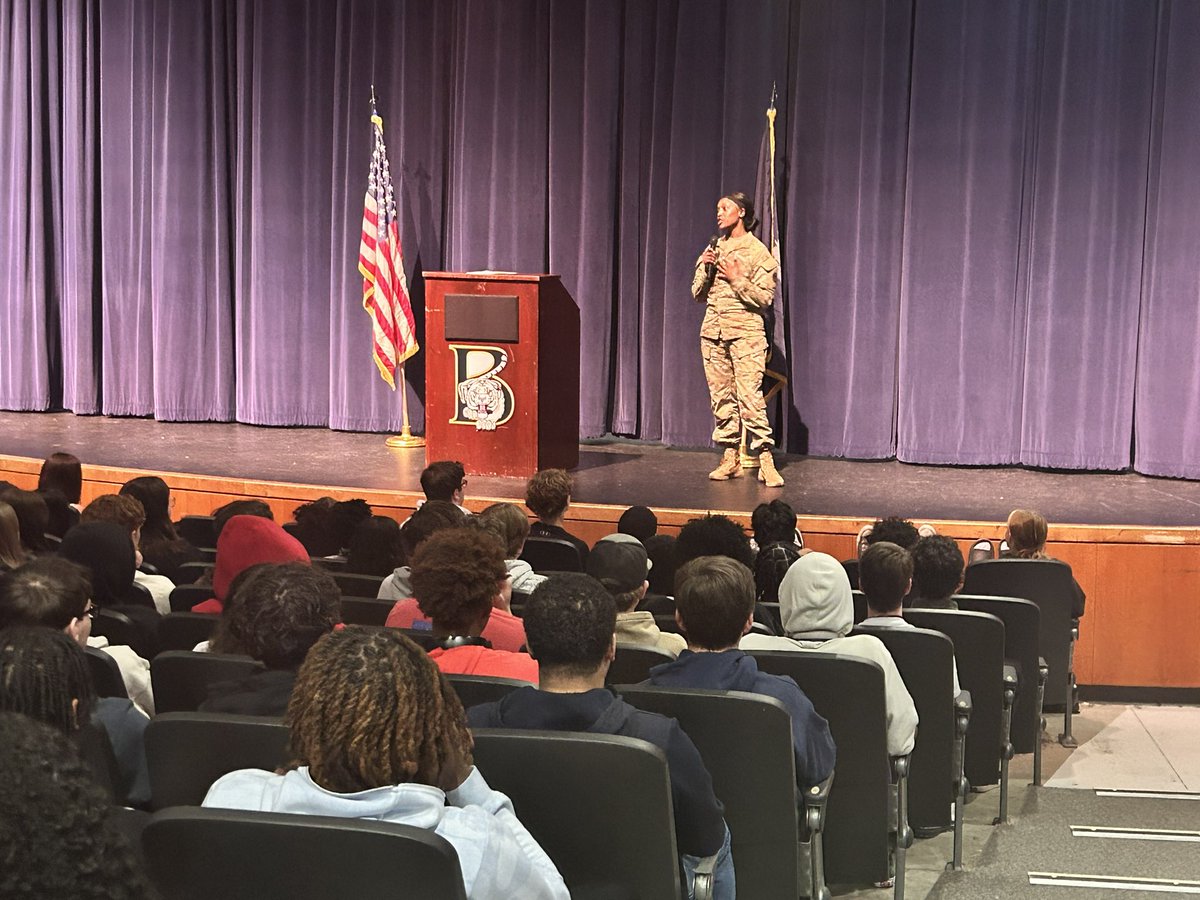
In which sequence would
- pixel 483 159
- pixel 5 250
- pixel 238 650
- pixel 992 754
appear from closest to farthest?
pixel 238 650, pixel 992 754, pixel 483 159, pixel 5 250

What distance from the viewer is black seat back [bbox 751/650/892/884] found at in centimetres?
319

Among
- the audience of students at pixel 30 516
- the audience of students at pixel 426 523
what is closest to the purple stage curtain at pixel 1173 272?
the audience of students at pixel 426 523

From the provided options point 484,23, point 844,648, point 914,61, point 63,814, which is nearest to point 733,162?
point 914,61

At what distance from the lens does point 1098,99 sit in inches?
321

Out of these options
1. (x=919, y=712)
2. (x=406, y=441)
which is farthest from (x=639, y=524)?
(x=406, y=441)

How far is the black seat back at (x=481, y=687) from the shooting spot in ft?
8.85

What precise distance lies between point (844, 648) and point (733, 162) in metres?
5.85

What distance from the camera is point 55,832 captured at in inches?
44.7

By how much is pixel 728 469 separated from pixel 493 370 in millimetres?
1344

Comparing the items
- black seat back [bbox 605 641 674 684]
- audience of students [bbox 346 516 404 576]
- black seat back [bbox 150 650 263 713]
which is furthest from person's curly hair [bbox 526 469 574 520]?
black seat back [bbox 150 650 263 713]

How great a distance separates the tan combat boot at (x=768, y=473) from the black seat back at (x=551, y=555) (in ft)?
8.52

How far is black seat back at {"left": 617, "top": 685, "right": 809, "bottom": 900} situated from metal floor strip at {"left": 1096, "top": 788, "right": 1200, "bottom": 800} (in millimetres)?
2138

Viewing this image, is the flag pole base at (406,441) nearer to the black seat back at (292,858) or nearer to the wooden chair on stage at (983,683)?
the wooden chair on stage at (983,683)

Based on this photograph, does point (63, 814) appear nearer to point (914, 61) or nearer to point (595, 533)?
point (595, 533)
